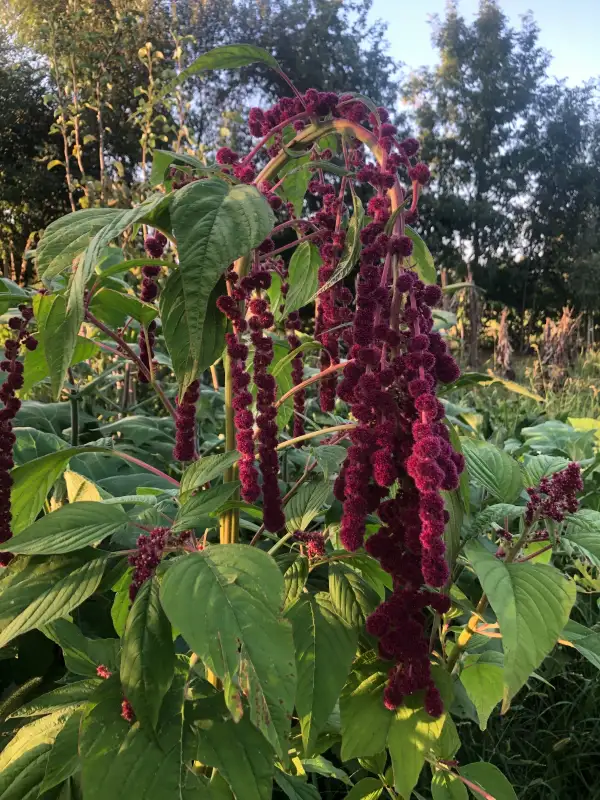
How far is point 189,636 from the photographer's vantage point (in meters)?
0.56

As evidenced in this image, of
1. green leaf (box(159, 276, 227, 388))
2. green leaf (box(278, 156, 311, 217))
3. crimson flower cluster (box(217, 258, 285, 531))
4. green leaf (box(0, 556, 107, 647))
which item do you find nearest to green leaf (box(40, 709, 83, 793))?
green leaf (box(0, 556, 107, 647))

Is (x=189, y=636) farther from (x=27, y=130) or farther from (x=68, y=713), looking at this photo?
(x=27, y=130)

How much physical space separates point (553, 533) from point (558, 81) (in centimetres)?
2948

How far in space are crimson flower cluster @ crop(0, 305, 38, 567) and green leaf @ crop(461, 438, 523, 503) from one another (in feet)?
2.26

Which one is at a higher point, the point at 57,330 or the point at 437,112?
the point at 437,112

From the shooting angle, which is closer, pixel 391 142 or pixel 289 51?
pixel 391 142

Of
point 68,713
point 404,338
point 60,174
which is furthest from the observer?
point 60,174

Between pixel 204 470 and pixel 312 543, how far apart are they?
20 centimetres

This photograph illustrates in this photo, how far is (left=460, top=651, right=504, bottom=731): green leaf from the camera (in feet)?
3.35

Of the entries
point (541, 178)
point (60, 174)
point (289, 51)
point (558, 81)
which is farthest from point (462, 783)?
point (558, 81)

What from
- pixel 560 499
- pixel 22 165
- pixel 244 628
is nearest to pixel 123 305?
pixel 244 628

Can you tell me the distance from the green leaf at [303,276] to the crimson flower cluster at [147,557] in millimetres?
437

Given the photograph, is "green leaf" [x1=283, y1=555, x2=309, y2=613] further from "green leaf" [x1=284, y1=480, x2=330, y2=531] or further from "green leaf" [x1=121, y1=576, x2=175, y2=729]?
"green leaf" [x1=121, y1=576, x2=175, y2=729]

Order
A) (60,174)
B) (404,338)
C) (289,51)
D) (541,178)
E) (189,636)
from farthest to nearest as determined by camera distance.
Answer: (541,178) < (289,51) < (60,174) < (404,338) < (189,636)
